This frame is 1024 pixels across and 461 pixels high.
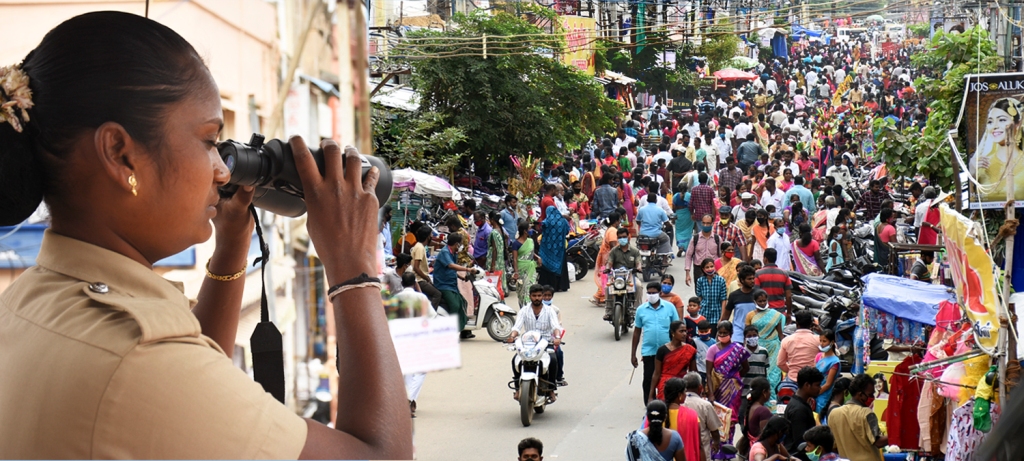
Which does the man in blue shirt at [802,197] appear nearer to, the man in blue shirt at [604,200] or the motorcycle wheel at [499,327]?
the man in blue shirt at [604,200]

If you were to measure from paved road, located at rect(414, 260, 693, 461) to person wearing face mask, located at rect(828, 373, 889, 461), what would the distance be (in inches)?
61.6

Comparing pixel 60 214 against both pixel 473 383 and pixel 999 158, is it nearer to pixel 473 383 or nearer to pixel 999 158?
pixel 999 158

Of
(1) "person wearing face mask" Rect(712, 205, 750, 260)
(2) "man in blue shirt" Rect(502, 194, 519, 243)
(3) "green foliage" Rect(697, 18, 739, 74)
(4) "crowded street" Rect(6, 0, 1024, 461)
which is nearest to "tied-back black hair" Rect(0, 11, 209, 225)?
(4) "crowded street" Rect(6, 0, 1024, 461)

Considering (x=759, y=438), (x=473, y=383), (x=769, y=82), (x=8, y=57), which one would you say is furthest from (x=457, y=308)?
(x=769, y=82)

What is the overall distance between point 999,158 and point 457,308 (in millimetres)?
5262

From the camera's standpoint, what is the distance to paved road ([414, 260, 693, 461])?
25.9 ft

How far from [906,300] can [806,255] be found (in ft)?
14.9

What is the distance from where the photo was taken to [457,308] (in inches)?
426

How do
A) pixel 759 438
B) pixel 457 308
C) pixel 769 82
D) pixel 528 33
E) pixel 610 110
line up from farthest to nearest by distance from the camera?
pixel 769 82, pixel 610 110, pixel 528 33, pixel 457 308, pixel 759 438

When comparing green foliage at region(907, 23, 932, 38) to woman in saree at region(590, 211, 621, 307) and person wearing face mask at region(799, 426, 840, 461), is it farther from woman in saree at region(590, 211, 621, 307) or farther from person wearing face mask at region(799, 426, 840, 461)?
person wearing face mask at region(799, 426, 840, 461)

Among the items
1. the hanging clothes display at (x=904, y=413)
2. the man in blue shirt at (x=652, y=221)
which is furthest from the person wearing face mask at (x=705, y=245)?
the hanging clothes display at (x=904, y=413)

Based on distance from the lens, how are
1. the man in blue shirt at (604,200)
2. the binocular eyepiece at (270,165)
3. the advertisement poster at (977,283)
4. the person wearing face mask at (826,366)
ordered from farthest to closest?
1. the man in blue shirt at (604,200)
2. the person wearing face mask at (826,366)
3. the advertisement poster at (977,283)
4. the binocular eyepiece at (270,165)

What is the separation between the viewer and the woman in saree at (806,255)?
486 inches

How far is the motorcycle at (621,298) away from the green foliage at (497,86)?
4.68m
